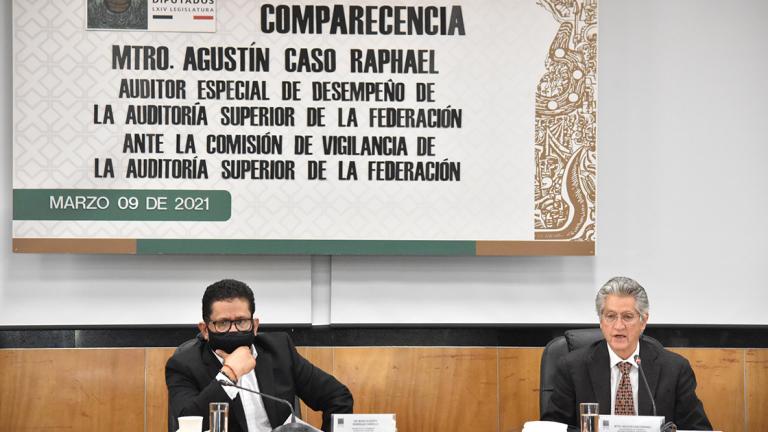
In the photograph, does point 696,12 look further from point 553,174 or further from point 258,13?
point 258,13

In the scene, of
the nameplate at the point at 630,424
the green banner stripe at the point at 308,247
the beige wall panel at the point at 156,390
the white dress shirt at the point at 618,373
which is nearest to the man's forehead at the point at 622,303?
the white dress shirt at the point at 618,373

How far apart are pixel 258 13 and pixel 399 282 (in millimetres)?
1459

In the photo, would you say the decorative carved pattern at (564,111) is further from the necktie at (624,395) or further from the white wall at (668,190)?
the necktie at (624,395)

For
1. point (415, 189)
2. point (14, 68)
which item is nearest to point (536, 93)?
point (415, 189)

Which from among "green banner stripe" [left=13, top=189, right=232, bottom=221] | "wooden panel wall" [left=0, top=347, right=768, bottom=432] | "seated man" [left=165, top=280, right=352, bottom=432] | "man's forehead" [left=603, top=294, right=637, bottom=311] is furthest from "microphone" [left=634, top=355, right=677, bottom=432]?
"green banner stripe" [left=13, top=189, right=232, bottom=221]

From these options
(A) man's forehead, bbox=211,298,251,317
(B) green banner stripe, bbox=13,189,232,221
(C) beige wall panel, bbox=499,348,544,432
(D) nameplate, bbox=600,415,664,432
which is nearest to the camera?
(D) nameplate, bbox=600,415,664,432

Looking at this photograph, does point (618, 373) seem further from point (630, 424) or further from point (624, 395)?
point (630, 424)

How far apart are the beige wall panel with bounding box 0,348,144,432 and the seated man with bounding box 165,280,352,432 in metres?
1.15

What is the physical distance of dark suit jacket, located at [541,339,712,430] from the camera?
9.82 ft

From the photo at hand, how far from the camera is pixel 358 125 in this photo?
13.4 ft

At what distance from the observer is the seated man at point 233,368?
284 cm

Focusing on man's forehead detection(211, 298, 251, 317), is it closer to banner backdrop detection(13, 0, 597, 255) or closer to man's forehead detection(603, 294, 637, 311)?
banner backdrop detection(13, 0, 597, 255)

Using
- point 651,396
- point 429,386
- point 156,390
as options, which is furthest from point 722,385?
point 156,390

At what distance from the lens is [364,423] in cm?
256
